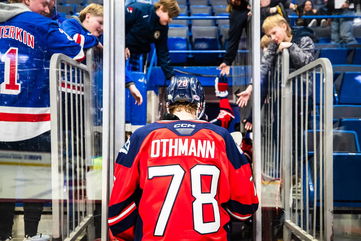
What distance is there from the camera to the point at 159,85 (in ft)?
9.05

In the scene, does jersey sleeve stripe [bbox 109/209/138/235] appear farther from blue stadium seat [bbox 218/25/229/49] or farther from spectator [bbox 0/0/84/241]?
blue stadium seat [bbox 218/25/229/49]

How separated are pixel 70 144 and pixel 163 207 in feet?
2.49

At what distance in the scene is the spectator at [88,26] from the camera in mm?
2467

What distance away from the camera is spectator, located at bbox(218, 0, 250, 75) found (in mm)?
2667

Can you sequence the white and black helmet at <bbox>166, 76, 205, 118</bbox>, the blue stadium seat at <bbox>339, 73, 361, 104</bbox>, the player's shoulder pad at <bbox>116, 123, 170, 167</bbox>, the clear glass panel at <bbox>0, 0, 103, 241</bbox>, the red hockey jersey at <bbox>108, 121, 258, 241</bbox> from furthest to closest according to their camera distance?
1. the blue stadium seat at <bbox>339, 73, 361, 104</bbox>
2. the clear glass panel at <bbox>0, 0, 103, 241</bbox>
3. the white and black helmet at <bbox>166, 76, 205, 118</bbox>
4. the player's shoulder pad at <bbox>116, 123, 170, 167</bbox>
5. the red hockey jersey at <bbox>108, 121, 258, 241</bbox>

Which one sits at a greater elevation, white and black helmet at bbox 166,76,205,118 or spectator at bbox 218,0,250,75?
spectator at bbox 218,0,250,75

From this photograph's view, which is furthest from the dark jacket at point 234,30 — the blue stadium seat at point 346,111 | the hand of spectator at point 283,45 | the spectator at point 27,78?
the spectator at point 27,78

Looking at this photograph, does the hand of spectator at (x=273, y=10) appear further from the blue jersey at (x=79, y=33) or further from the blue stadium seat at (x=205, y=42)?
the blue jersey at (x=79, y=33)

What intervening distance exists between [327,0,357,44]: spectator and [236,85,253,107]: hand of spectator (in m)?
0.52

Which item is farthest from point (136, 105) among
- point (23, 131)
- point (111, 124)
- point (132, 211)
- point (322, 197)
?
point (322, 197)

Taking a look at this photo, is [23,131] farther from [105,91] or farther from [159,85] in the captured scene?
[159,85]

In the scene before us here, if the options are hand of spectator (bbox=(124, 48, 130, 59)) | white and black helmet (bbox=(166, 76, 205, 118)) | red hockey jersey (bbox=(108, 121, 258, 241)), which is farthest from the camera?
hand of spectator (bbox=(124, 48, 130, 59))

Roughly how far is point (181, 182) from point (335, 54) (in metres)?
1.20

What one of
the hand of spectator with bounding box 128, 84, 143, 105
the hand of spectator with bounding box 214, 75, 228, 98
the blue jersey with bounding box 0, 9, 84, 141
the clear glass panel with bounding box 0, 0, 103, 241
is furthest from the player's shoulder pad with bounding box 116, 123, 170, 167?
the hand of spectator with bounding box 214, 75, 228, 98
